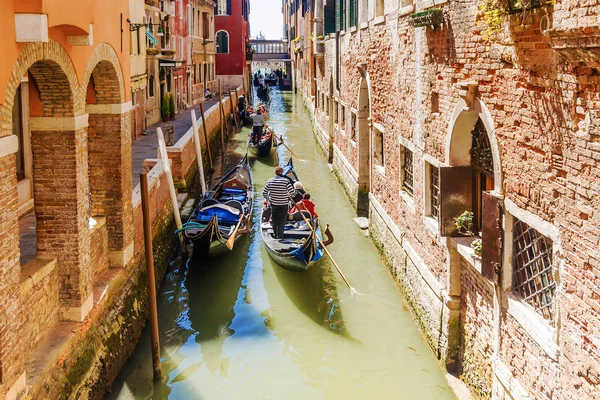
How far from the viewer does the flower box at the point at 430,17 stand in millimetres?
5504

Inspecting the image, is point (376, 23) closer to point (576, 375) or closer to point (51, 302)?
point (51, 302)

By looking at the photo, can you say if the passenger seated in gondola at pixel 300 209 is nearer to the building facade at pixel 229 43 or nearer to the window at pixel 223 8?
the building facade at pixel 229 43

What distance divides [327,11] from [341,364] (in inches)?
399

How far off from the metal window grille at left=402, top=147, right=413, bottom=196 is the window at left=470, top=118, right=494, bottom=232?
191 centimetres

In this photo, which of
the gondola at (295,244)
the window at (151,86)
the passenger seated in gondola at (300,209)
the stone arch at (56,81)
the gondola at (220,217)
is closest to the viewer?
the stone arch at (56,81)

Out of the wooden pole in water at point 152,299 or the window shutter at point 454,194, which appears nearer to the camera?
the window shutter at point 454,194

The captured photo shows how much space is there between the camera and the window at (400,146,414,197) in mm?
7184

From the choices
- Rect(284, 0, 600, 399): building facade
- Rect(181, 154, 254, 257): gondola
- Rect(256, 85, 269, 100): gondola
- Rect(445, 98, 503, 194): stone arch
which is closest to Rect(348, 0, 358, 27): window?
Rect(284, 0, 600, 399): building facade

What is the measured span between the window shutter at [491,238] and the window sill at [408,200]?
7.60ft

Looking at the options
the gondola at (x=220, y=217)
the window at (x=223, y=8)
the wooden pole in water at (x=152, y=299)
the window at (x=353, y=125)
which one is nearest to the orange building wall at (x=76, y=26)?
the wooden pole in water at (x=152, y=299)

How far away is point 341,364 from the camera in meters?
5.81

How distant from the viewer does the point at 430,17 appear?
5598 mm

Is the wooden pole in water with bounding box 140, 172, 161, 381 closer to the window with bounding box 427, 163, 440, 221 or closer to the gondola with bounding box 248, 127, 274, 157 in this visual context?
the window with bounding box 427, 163, 440, 221

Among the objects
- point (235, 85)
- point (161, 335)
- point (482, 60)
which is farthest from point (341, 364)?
point (235, 85)
